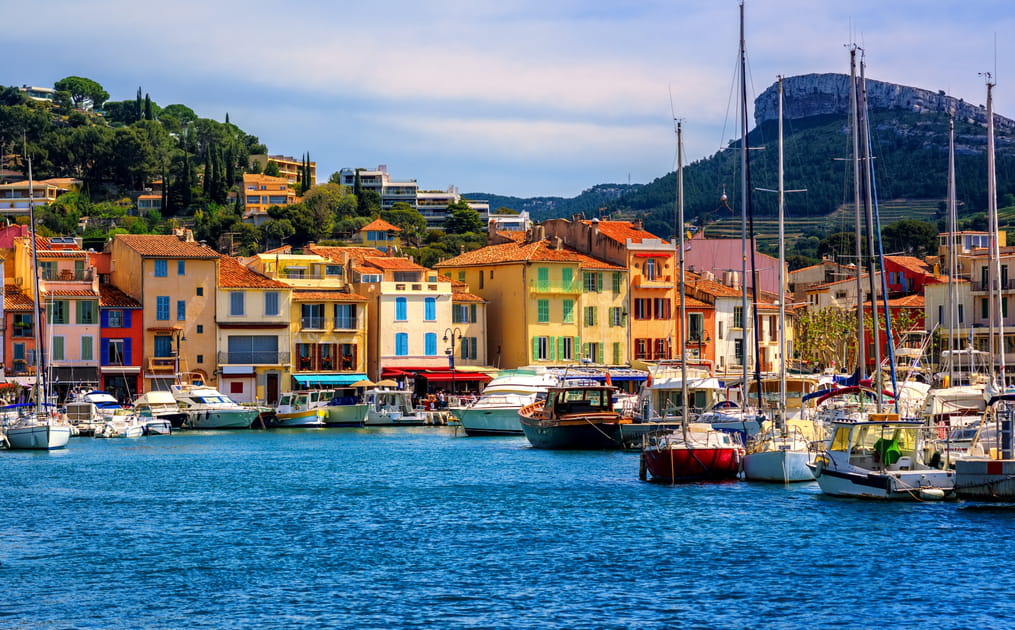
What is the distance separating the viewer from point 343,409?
8931 cm

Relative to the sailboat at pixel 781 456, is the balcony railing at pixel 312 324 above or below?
above

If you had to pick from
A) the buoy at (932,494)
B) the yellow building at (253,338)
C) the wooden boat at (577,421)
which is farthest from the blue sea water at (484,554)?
the yellow building at (253,338)

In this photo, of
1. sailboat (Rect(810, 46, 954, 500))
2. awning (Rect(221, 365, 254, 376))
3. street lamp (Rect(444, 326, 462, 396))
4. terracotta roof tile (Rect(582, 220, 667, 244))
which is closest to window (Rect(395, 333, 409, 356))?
street lamp (Rect(444, 326, 462, 396))

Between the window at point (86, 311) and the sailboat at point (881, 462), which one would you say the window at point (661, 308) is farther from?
the sailboat at point (881, 462)

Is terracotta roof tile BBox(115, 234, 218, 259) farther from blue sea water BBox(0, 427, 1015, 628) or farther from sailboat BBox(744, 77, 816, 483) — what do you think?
sailboat BBox(744, 77, 816, 483)

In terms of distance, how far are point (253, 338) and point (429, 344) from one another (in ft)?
37.3

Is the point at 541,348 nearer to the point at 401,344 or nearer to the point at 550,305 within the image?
the point at 550,305

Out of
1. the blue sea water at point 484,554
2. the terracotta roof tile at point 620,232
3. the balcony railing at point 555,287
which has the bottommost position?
the blue sea water at point 484,554

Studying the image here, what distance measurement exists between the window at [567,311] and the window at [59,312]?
1224 inches

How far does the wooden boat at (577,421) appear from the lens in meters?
63.9

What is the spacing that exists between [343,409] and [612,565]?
5664 cm

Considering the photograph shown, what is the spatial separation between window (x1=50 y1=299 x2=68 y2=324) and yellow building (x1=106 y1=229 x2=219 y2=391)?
189 inches

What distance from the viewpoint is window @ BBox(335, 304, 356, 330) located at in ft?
312

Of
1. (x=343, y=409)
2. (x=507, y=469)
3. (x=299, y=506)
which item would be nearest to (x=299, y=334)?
(x=343, y=409)
